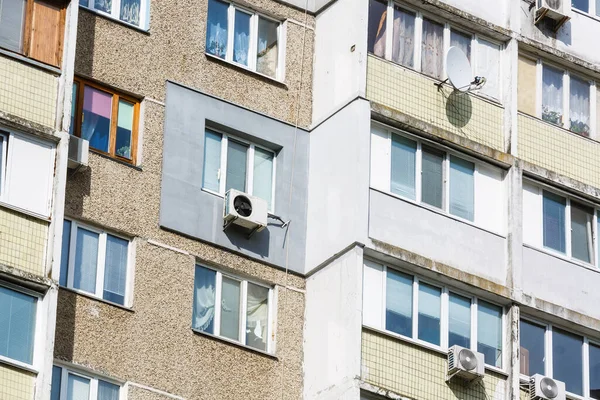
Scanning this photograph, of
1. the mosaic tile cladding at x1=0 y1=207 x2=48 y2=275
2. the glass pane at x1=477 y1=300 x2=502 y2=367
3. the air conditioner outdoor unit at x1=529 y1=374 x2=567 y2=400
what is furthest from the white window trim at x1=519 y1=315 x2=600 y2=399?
the mosaic tile cladding at x1=0 y1=207 x2=48 y2=275

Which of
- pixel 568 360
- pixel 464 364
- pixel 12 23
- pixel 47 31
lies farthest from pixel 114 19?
pixel 568 360

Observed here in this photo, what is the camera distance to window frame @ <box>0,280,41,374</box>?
25562 mm

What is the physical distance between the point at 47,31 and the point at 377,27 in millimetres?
6062

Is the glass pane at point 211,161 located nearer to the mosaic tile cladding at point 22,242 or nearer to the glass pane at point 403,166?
the glass pane at point 403,166

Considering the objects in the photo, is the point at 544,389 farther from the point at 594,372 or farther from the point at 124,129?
the point at 124,129

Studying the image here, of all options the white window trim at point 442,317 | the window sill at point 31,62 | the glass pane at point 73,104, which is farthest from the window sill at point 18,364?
the white window trim at point 442,317

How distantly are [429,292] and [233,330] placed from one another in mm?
3191

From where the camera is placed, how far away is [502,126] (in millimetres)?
32031

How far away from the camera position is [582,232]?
3250 cm

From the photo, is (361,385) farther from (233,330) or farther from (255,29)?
(255,29)

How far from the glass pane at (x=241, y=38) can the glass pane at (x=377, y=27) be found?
2069 mm

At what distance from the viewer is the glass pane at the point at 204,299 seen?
28.8 m

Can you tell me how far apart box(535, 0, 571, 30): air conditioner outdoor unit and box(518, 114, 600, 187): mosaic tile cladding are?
201 cm

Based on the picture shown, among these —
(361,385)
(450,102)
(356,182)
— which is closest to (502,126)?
(450,102)
